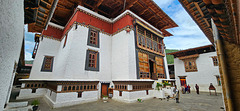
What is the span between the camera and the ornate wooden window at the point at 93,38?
36.0 feet

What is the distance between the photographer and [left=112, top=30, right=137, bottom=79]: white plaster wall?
33.2ft

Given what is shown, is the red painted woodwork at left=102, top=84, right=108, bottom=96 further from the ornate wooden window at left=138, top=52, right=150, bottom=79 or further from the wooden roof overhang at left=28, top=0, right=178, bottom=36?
the wooden roof overhang at left=28, top=0, right=178, bottom=36

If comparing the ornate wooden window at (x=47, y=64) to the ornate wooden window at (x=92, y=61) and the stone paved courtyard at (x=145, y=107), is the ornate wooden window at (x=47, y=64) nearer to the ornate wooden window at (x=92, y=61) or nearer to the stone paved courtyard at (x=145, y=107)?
the stone paved courtyard at (x=145, y=107)

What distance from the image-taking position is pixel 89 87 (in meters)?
9.12

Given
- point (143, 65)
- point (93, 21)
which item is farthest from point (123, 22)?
point (143, 65)

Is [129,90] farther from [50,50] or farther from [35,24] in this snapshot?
[50,50]

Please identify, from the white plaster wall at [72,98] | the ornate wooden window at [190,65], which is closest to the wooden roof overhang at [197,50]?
the ornate wooden window at [190,65]

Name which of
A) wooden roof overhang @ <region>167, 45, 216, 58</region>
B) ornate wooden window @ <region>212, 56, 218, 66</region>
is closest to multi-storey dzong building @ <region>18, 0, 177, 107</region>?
wooden roof overhang @ <region>167, 45, 216, 58</region>

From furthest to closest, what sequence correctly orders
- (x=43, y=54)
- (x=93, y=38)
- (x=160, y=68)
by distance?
(x=160, y=68) < (x=43, y=54) < (x=93, y=38)

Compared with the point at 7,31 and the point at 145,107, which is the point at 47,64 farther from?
the point at 7,31

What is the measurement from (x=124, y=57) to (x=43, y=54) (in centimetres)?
1003

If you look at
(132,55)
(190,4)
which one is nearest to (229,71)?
(190,4)

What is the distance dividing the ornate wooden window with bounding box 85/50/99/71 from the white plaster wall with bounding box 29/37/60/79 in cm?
502

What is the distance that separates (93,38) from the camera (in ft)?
37.0
